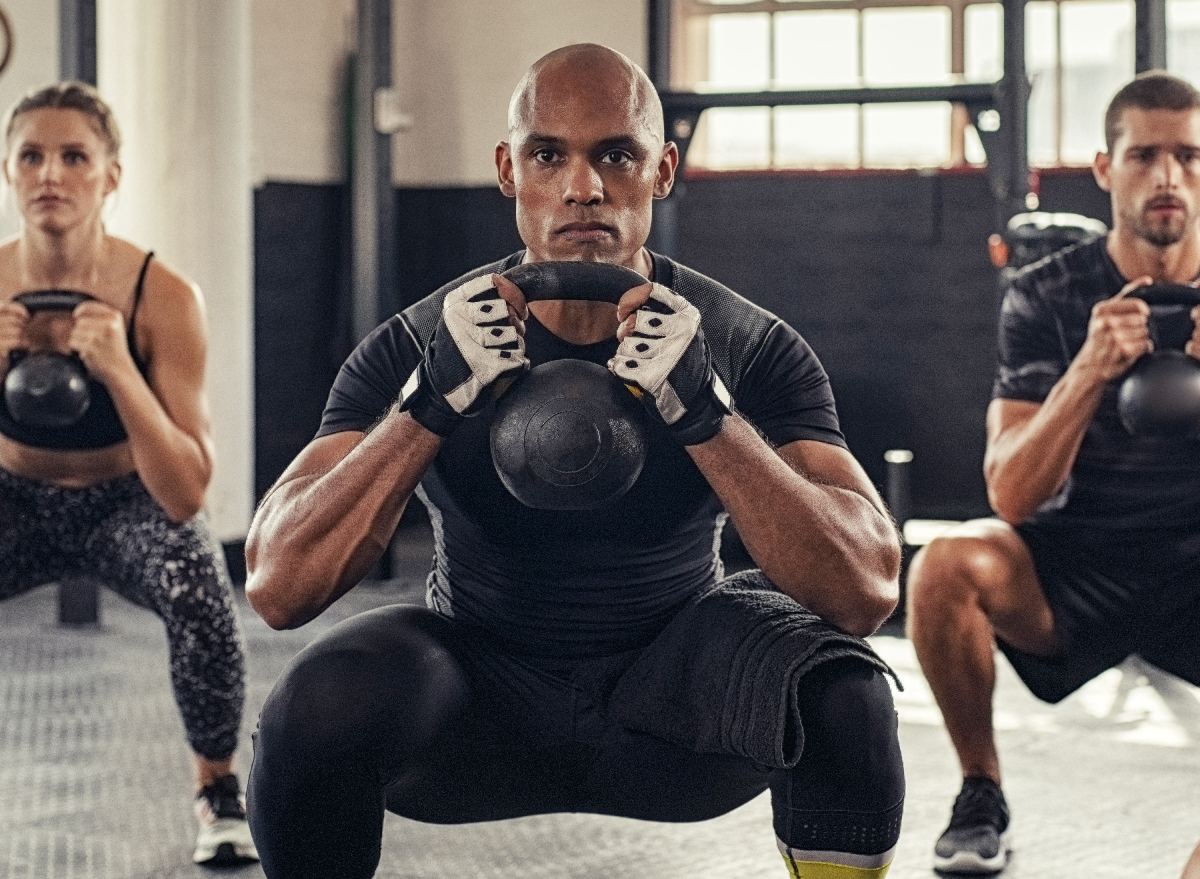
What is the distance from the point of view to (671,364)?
5.49 ft

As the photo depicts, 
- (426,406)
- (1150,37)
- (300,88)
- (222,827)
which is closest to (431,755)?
(426,406)

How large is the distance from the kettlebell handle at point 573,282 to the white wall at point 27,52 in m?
4.41

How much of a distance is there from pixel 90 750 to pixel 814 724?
2169mm

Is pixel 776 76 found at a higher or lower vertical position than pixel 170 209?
higher

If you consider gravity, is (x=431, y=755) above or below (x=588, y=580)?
below

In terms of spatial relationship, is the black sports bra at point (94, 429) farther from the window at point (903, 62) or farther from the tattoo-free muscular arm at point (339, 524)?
the window at point (903, 62)

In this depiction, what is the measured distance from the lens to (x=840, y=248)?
7.06 meters

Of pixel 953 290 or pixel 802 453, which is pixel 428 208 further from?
pixel 802 453

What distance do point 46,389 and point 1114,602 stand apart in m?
1.87

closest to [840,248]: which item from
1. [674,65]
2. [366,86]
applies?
[674,65]

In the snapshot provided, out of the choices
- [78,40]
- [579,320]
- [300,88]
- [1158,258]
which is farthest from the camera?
[300,88]

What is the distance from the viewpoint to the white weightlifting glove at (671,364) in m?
1.67

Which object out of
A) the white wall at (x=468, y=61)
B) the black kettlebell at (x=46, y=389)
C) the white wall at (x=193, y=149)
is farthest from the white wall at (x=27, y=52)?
the black kettlebell at (x=46, y=389)

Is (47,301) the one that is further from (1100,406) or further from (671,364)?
(1100,406)
